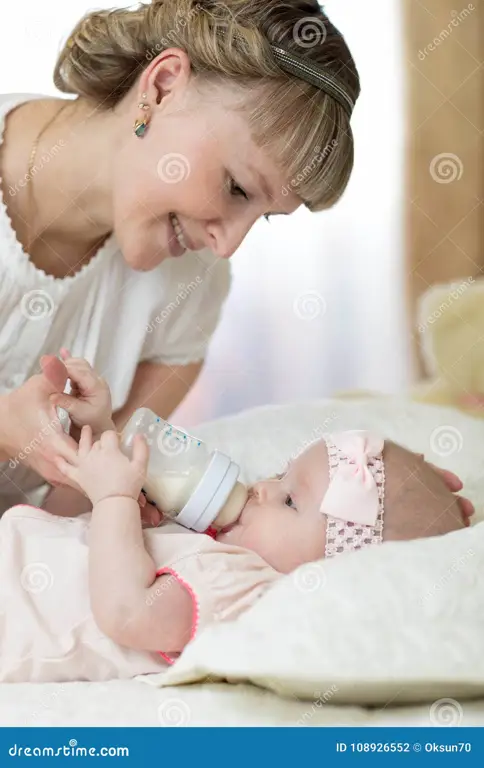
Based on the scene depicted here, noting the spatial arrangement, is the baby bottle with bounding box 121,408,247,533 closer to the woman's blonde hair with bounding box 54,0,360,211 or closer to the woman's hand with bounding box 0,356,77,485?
the woman's hand with bounding box 0,356,77,485

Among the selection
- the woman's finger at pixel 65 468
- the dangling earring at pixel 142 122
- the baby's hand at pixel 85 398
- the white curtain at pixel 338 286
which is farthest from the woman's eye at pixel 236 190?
the white curtain at pixel 338 286

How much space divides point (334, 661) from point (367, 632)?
0.04 m

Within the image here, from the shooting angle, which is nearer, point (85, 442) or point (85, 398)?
point (85, 442)

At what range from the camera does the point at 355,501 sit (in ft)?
3.35

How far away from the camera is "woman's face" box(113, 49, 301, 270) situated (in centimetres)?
112

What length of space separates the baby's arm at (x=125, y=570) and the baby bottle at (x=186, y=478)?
68mm

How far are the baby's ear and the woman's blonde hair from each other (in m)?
0.37

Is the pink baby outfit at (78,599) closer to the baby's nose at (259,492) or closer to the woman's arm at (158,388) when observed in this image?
the baby's nose at (259,492)

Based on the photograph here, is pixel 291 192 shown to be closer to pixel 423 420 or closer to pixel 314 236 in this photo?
pixel 423 420

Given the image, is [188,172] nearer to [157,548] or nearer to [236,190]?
[236,190]

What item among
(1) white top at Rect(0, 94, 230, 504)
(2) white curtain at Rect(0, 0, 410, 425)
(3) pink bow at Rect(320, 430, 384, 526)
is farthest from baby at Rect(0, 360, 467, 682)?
(2) white curtain at Rect(0, 0, 410, 425)

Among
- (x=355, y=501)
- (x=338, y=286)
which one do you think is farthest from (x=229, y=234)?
(x=338, y=286)

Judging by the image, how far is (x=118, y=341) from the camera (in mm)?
1464
